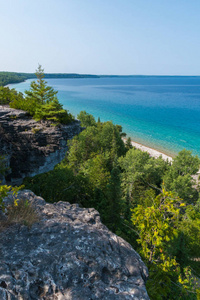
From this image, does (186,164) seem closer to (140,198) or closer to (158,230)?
(140,198)

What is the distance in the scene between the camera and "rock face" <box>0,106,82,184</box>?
1208cm

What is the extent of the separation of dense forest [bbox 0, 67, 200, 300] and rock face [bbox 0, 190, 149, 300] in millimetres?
1502

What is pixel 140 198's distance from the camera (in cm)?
2536

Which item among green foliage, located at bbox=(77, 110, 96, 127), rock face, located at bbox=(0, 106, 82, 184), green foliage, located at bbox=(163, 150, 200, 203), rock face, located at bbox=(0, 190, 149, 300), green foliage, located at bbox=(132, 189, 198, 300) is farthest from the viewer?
green foliage, located at bbox=(77, 110, 96, 127)

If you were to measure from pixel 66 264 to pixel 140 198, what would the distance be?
20.9m

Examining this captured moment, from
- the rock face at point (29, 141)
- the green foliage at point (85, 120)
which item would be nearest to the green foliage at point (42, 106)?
the rock face at point (29, 141)

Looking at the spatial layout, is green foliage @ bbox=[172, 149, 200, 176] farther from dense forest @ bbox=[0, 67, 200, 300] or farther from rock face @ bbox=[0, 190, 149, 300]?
rock face @ bbox=[0, 190, 149, 300]

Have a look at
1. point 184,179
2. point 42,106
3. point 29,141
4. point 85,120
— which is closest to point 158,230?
point 29,141

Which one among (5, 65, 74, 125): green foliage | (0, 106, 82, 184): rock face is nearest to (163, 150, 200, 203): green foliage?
(0, 106, 82, 184): rock face

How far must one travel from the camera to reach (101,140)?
136ft

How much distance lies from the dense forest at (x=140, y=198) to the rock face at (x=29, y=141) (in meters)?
0.81

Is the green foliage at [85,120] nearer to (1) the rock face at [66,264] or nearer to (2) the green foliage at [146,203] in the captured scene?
(2) the green foliage at [146,203]

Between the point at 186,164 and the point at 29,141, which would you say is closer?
the point at 29,141

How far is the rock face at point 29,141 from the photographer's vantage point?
1208 centimetres
